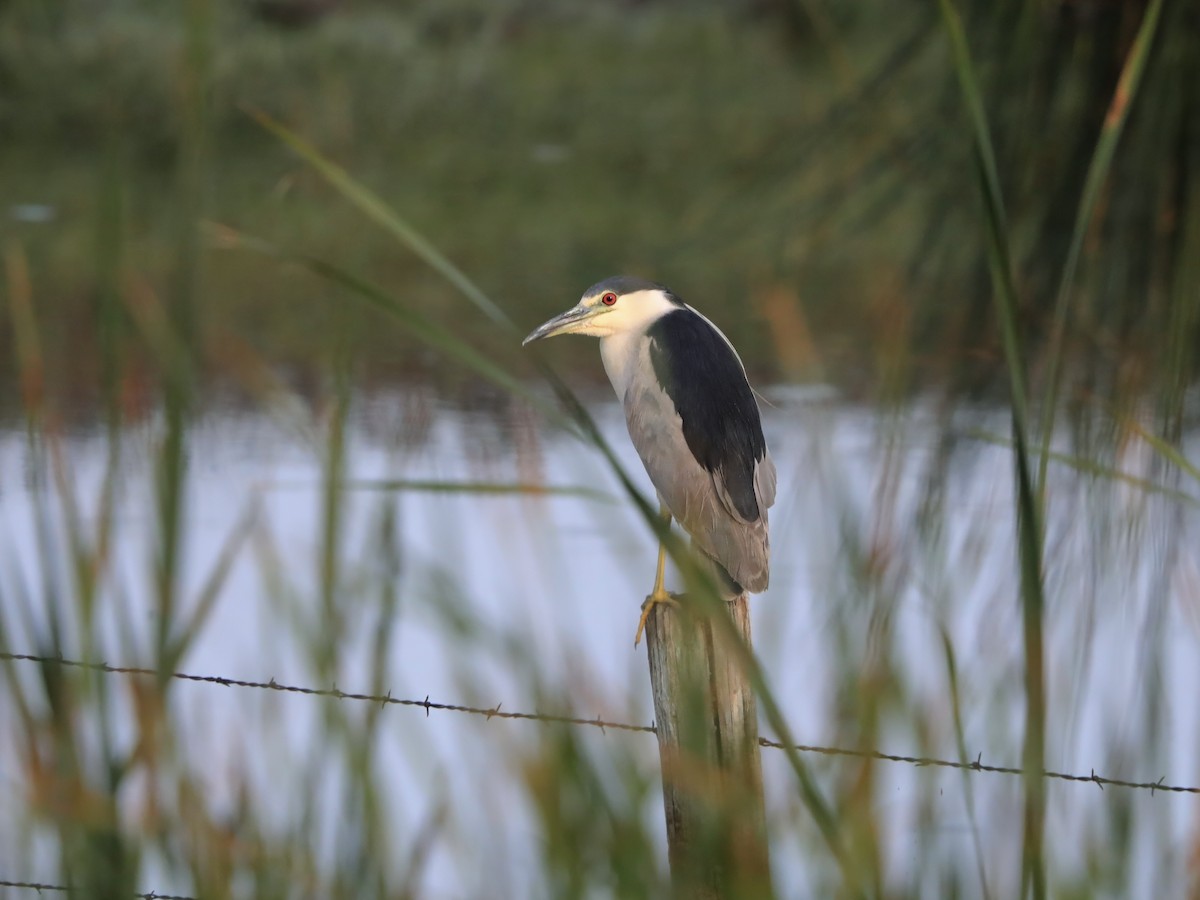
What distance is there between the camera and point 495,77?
10406mm

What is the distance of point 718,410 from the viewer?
1.79 meters

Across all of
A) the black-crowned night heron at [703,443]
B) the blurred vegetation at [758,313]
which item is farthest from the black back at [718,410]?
the blurred vegetation at [758,313]

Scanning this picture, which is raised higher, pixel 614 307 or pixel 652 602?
pixel 614 307

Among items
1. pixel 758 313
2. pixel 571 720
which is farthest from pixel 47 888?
pixel 758 313

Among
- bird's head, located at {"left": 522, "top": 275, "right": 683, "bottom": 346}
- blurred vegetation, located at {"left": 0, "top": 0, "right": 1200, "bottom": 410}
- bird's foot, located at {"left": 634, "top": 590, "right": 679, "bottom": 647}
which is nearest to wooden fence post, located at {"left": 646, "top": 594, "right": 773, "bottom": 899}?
bird's foot, located at {"left": 634, "top": 590, "right": 679, "bottom": 647}

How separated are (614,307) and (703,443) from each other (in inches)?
14.8

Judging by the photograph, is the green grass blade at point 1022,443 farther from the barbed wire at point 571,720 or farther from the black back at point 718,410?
the black back at point 718,410

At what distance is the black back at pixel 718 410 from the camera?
1.77m

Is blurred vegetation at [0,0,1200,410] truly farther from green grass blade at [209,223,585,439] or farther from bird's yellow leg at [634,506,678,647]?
bird's yellow leg at [634,506,678,647]

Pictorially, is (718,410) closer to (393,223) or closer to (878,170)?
(878,170)

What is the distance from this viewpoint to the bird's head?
2.09 metres

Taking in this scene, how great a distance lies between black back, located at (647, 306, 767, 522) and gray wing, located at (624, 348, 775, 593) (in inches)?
0.5

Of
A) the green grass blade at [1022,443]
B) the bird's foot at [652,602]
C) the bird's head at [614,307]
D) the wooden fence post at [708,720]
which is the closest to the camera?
the green grass blade at [1022,443]

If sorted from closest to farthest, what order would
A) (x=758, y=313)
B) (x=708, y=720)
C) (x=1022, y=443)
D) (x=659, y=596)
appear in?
(x=1022, y=443) → (x=708, y=720) → (x=659, y=596) → (x=758, y=313)
